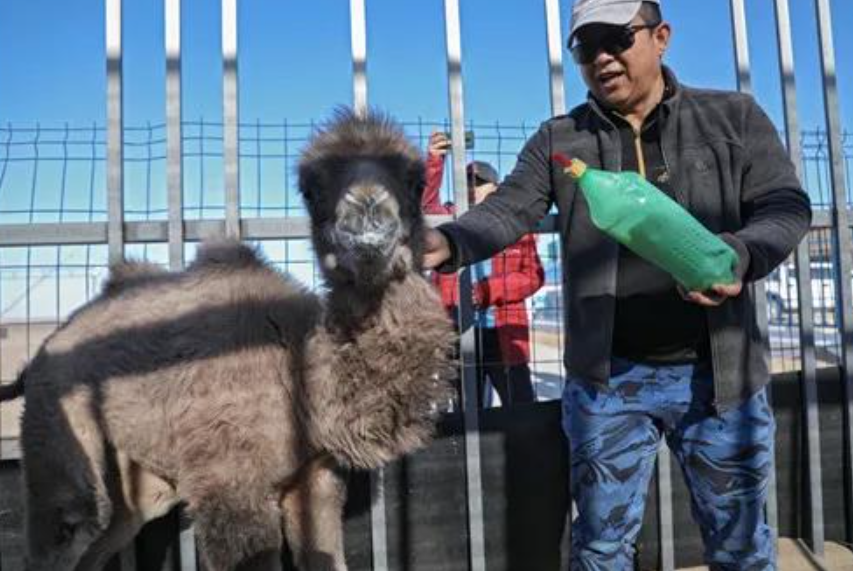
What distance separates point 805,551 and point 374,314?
334 centimetres

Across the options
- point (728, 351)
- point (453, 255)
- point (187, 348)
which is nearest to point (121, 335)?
point (187, 348)

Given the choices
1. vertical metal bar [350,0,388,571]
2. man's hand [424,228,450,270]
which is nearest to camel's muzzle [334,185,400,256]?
man's hand [424,228,450,270]

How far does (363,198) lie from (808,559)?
3714 millimetres

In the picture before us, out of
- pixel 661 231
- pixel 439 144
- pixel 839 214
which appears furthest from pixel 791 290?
pixel 661 231

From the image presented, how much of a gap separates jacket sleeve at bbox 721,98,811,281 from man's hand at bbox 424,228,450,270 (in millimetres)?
993

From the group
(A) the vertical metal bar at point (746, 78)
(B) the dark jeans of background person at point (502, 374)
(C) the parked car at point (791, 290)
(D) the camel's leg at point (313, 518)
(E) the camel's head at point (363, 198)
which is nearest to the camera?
(E) the camel's head at point (363, 198)

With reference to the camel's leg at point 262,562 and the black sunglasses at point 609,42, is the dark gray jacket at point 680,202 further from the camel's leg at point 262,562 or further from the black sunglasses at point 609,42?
the camel's leg at point 262,562

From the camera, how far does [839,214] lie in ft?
16.3

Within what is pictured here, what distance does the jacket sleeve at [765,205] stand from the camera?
259 cm

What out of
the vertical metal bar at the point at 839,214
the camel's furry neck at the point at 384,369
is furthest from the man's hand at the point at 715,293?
the vertical metal bar at the point at 839,214

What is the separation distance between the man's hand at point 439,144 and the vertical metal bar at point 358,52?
0.52m

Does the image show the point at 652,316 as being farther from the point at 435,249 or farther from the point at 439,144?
the point at 439,144

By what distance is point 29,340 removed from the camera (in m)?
5.67

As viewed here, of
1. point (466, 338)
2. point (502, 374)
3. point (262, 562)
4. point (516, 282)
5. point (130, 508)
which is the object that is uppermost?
point (516, 282)
